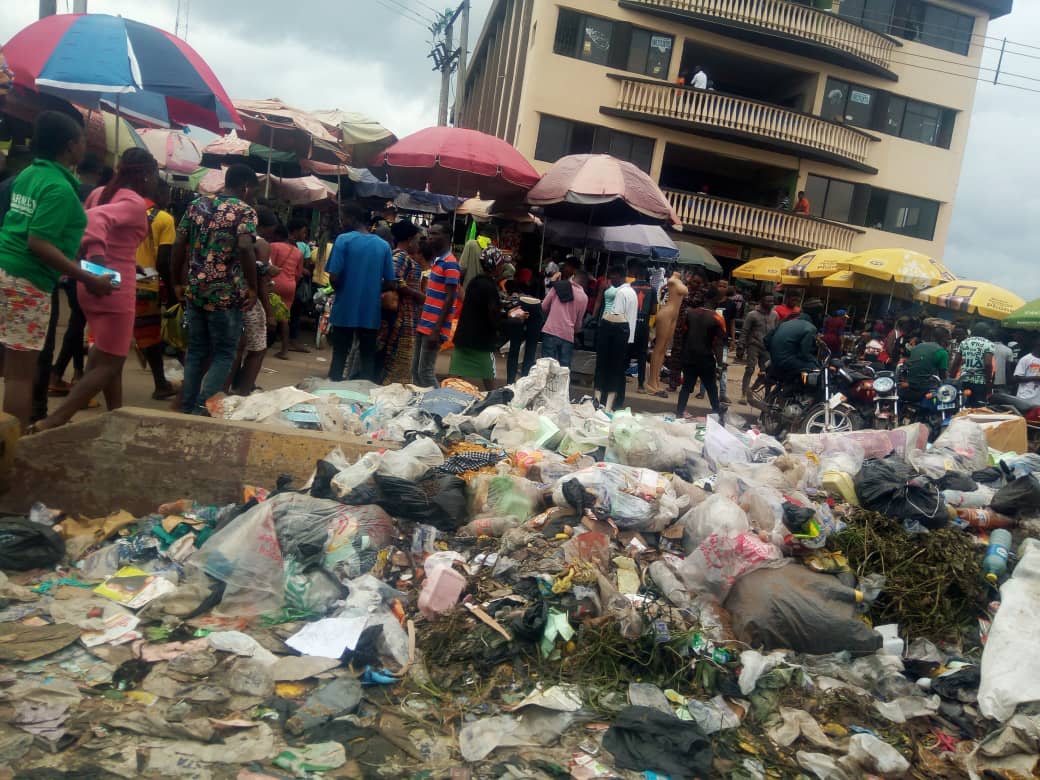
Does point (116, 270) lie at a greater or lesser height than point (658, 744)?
greater

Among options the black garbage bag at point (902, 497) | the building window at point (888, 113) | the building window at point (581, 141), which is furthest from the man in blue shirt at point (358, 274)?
the building window at point (888, 113)

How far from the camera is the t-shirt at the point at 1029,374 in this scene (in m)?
8.84

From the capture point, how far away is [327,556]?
11.5 feet

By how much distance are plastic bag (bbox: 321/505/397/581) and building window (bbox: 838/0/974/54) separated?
22434 millimetres

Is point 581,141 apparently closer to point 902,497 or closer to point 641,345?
point 641,345

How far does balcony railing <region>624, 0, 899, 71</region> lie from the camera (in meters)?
19.0

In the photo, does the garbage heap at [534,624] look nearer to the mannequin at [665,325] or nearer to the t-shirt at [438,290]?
the t-shirt at [438,290]

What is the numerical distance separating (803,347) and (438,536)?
580 centimetres

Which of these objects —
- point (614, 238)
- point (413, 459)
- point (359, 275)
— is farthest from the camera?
point (614, 238)

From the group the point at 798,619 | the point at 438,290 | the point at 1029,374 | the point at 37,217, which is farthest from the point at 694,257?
the point at 37,217

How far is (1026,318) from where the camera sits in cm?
1100

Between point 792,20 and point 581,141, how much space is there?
20.8 feet

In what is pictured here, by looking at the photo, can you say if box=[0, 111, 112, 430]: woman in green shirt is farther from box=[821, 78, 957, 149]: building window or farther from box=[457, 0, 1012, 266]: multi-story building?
box=[821, 78, 957, 149]: building window

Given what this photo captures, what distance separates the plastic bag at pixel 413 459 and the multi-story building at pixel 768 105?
51.4 feet
